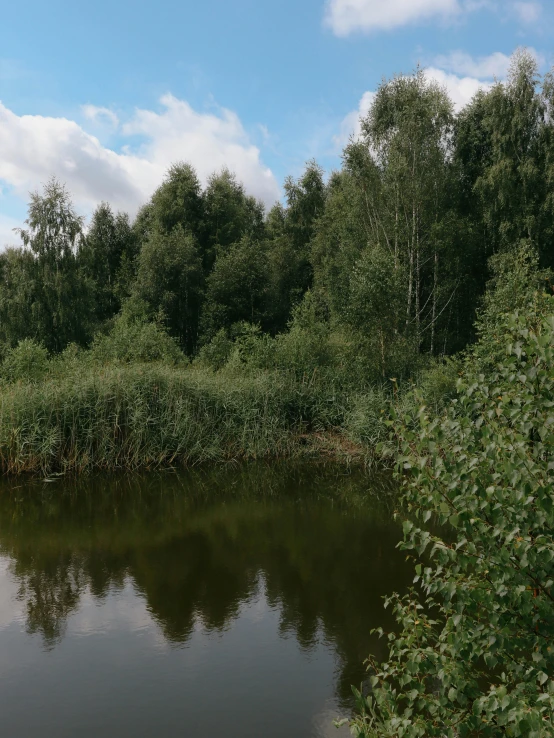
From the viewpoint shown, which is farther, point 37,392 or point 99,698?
point 37,392

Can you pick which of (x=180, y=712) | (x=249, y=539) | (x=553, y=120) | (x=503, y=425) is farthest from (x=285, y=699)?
(x=553, y=120)

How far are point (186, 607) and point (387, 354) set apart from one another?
45.0 feet

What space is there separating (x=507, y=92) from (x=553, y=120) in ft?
8.36

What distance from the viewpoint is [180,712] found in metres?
6.48

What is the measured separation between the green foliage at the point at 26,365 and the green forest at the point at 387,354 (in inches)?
3.9

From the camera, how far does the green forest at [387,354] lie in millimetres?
3682

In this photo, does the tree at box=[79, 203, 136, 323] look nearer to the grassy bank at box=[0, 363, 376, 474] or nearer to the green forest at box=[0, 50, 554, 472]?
the green forest at box=[0, 50, 554, 472]

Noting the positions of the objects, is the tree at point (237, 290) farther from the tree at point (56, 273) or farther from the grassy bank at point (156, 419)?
the grassy bank at point (156, 419)

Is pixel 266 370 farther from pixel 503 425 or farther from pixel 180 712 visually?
pixel 503 425

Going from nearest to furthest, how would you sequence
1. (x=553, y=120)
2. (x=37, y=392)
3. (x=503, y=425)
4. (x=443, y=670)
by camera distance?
(x=443, y=670)
(x=503, y=425)
(x=37, y=392)
(x=553, y=120)

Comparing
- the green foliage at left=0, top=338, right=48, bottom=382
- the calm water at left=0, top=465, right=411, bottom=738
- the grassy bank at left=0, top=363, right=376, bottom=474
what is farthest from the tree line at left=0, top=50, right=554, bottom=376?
the calm water at left=0, top=465, right=411, bottom=738

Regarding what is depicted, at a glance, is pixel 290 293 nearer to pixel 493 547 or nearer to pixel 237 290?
pixel 237 290

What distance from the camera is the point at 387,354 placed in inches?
832

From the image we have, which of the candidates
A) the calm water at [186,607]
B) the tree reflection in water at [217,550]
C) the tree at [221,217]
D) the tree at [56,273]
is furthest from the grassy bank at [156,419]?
the tree at [221,217]
